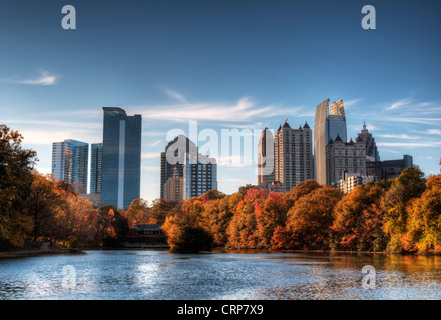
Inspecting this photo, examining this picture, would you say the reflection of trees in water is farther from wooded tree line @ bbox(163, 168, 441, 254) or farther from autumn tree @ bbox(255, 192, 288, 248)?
autumn tree @ bbox(255, 192, 288, 248)

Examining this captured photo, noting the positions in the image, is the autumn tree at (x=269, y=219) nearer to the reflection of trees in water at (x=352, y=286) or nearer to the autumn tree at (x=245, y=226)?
the autumn tree at (x=245, y=226)

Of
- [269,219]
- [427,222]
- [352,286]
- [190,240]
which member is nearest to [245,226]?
[269,219]

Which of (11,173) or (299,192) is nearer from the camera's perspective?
(11,173)

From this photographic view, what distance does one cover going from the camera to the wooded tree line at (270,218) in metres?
48.0

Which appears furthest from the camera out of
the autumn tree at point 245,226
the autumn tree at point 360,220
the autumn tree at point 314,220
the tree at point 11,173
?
the autumn tree at point 245,226

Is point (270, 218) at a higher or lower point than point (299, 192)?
lower

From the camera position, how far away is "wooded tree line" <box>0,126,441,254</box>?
48.0 metres

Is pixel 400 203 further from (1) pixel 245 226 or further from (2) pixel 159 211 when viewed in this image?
(2) pixel 159 211

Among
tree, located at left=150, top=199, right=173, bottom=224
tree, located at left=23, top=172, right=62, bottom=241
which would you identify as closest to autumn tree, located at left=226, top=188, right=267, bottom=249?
tree, located at left=23, top=172, right=62, bottom=241

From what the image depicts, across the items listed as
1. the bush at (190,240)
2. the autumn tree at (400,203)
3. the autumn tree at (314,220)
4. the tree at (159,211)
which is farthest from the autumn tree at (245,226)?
the tree at (159,211)

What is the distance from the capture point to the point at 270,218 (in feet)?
266

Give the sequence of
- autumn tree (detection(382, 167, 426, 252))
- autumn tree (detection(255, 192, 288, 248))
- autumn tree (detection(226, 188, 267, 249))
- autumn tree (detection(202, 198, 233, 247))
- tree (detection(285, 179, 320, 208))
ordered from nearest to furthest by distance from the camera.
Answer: autumn tree (detection(382, 167, 426, 252))
autumn tree (detection(255, 192, 288, 248))
autumn tree (detection(226, 188, 267, 249))
tree (detection(285, 179, 320, 208))
autumn tree (detection(202, 198, 233, 247))

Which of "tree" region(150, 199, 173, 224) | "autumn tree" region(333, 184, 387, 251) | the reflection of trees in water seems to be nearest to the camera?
the reflection of trees in water
